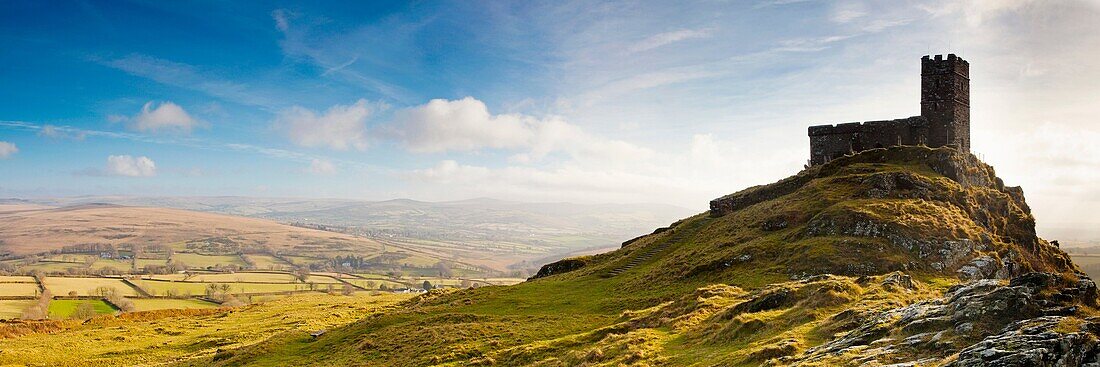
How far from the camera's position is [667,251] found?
165 feet

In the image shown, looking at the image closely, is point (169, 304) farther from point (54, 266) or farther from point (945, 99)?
point (54, 266)

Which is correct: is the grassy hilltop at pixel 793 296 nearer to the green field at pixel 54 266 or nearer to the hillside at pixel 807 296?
the hillside at pixel 807 296

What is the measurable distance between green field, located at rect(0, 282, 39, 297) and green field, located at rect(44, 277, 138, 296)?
2.35 meters

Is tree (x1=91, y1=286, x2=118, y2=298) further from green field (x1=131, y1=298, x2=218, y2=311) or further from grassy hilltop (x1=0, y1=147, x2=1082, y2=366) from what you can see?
grassy hilltop (x1=0, y1=147, x2=1082, y2=366)

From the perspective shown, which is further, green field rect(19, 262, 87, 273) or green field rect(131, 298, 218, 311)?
green field rect(19, 262, 87, 273)

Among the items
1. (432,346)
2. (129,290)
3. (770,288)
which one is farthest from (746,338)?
(129,290)

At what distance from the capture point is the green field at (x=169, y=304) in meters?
91.9

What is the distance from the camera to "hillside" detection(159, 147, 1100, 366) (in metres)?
15.0

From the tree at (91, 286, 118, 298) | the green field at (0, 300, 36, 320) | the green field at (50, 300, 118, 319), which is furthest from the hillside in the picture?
the tree at (91, 286, 118, 298)

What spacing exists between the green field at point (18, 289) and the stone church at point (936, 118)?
124m

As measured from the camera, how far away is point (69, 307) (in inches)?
3361

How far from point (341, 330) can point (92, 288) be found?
95600 millimetres

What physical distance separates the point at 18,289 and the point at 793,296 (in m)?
129

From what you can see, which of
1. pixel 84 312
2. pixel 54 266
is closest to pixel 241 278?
pixel 84 312
